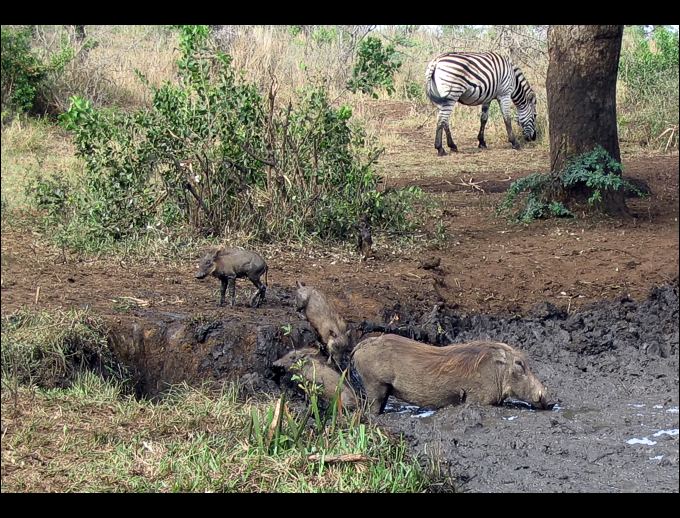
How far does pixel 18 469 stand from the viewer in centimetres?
424

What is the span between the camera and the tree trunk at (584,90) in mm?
9227

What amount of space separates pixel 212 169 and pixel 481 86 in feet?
23.3

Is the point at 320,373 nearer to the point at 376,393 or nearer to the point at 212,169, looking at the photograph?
the point at 376,393

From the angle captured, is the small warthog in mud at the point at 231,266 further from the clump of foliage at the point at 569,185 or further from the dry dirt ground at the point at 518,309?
the clump of foliage at the point at 569,185

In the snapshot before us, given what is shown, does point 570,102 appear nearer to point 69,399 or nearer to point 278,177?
point 278,177

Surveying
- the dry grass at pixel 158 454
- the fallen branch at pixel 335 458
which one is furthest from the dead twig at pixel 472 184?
the fallen branch at pixel 335 458

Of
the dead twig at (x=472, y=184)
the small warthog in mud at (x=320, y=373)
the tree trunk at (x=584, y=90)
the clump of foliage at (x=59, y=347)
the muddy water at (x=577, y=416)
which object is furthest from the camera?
the dead twig at (x=472, y=184)

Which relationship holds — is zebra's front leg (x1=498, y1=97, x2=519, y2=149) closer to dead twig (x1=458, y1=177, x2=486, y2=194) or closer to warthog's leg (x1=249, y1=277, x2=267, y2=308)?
dead twig (x1=458, y1=177, x2=486, y2=194)

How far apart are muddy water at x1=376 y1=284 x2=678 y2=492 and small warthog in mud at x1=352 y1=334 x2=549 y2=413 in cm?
10

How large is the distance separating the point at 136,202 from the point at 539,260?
3.28m

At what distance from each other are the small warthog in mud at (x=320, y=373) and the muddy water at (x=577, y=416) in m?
0.25

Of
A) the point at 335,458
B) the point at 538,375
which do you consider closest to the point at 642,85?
the point at 538,375

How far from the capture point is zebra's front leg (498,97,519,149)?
47.5 feet

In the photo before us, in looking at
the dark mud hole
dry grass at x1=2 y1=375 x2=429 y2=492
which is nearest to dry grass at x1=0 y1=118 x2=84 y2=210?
the dark mud hole
